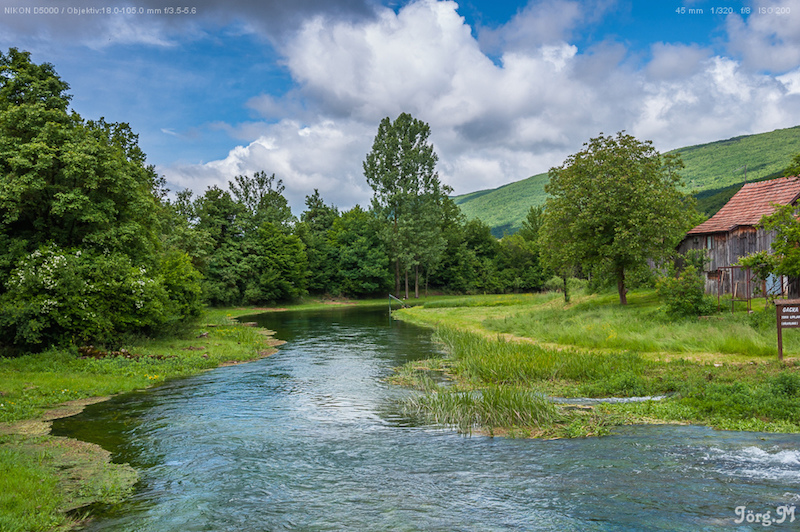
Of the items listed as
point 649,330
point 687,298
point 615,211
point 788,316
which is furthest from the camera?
point 615,211

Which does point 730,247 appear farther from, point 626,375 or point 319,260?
point 319,260

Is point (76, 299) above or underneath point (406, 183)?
underneath

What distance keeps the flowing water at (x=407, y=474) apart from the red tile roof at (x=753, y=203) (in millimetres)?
27121

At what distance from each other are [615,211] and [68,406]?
1139 inches

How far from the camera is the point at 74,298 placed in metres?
20.3

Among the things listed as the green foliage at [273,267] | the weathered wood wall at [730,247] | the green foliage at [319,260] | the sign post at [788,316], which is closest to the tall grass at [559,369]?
the sign post at [788,316]

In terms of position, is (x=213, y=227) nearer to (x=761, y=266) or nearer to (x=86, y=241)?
(x=86, y=241)

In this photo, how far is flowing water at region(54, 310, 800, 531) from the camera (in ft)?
23.2

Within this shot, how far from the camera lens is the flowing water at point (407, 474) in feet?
23.2

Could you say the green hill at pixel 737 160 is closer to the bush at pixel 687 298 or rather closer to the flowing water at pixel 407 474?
the bush at pixel 687 298

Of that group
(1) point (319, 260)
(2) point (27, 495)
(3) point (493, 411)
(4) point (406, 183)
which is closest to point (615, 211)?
(3) point (493, 411)

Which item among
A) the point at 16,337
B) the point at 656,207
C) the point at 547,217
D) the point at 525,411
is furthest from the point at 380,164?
the point at 525,411

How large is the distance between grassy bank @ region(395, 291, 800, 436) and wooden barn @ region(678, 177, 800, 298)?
743 centimetres

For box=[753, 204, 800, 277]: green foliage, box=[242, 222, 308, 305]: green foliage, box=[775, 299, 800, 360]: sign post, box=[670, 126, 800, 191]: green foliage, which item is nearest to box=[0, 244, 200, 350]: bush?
box=[775, 299, 800, 360]: sign post
